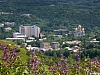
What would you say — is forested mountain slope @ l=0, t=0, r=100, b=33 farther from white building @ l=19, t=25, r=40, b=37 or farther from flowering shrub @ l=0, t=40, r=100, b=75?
flowering shrub @ l=0, t=40, r=100, b=75

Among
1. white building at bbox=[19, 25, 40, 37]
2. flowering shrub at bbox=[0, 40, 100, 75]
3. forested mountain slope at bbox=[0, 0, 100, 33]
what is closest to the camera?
flowering shrub at bbox=[0, 40, 100, 75]

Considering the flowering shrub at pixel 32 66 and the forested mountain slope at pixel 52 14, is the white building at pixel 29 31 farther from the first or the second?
the flowering shrub at pixel 32 66

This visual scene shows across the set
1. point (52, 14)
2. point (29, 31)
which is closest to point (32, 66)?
point (29, 31)

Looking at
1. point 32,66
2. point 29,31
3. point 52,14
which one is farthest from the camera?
point 52,14

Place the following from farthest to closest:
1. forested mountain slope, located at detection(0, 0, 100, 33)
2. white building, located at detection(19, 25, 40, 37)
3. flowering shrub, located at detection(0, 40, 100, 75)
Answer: forested mountain slope, located at detection(0, 0, 100, 33)
white building, located at detection(19, 25, 40, 37)
flowering shrub, located at detection(0, 40, 100, 75)

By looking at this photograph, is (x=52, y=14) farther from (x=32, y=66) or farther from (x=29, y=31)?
(x=32, y=66)

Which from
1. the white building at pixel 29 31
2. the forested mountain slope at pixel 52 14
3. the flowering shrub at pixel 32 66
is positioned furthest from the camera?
the forested mountain slope at pixel 52 14

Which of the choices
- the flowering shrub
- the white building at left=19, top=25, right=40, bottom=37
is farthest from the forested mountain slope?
the flowering shrub

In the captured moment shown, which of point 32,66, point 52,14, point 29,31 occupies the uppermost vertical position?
point 32,66

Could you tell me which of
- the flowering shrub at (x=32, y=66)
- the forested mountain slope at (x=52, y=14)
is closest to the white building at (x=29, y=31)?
the forested mountain slope at (x=52, y=14)

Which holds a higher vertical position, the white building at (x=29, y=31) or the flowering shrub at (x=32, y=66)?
the flowering shrub at (x=32, y=66)

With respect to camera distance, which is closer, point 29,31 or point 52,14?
point 29,31
